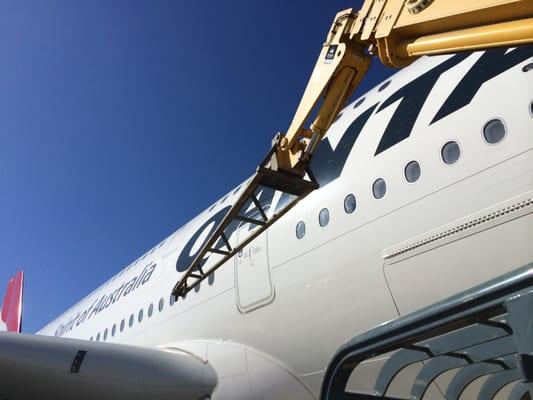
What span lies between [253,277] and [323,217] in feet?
3.93

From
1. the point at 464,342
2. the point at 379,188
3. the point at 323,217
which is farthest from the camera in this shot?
the point at 323,217

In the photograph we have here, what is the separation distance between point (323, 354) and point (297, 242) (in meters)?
1.07

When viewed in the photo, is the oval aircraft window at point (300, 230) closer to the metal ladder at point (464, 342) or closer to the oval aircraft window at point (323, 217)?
the oval aircraft window at point (323, 217)

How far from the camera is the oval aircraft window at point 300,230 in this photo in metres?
4.97

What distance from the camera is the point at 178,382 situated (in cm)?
592

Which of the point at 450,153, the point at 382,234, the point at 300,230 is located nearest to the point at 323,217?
the point at 300,230

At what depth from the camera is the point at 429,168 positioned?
12.6 feet

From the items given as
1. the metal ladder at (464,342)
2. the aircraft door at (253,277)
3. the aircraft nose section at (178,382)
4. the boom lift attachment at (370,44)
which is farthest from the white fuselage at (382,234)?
the metal ladder at (464,342)

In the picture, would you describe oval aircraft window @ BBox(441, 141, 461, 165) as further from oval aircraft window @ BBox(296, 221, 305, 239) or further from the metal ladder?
the metal ladder

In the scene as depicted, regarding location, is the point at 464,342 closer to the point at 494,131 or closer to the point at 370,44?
the point at 494,131

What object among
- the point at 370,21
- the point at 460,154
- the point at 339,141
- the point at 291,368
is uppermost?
the point at 339,141

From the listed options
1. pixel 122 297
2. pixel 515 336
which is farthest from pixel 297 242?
pixel 122 297

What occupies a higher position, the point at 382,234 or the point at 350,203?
the point at 350,203

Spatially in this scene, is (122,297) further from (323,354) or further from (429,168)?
(429,168)
